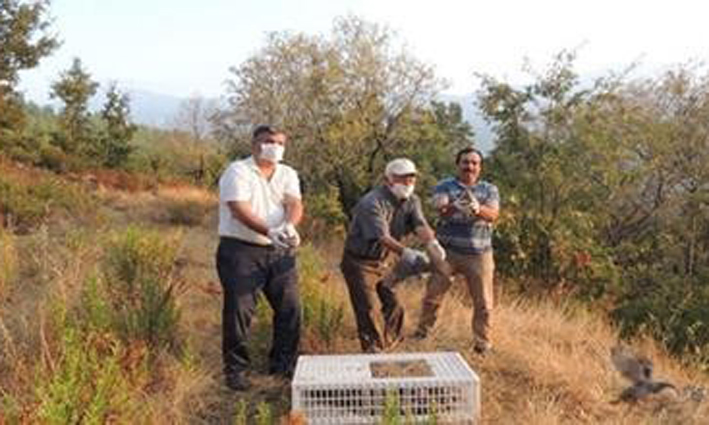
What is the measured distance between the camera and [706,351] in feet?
28.0

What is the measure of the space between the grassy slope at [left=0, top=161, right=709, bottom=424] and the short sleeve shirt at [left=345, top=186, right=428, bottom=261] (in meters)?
0.78

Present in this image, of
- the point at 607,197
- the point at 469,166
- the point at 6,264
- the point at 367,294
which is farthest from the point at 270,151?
the point at 607,197

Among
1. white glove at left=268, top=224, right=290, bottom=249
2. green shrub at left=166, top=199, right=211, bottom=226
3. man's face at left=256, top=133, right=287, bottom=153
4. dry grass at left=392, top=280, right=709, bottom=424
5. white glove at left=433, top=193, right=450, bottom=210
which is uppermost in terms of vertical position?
man's face at left=256, top=133, right=287, bottom=153

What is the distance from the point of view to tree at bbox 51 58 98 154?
91.4 ft

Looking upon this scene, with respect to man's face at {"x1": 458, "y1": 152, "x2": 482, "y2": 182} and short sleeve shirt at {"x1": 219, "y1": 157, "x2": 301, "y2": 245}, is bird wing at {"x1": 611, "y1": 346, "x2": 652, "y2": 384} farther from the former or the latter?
short sleeve shirt at {"x1": 219, "y1": 157, "x2": 301, "y2": 245}

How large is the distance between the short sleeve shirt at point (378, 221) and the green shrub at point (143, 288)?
1371 mm

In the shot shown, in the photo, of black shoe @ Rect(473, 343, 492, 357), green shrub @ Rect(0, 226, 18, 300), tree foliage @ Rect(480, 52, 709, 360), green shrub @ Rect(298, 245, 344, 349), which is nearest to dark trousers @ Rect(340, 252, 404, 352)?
green shrub @ Rect(298, 245, 344, 349)

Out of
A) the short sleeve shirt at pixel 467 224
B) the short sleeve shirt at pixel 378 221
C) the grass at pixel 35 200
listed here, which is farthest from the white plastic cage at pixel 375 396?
the grass at pixel 35 200

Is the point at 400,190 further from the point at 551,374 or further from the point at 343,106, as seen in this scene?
the point at 343,106

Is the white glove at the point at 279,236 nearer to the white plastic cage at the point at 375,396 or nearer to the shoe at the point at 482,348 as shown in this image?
the white plastic cage at the point at 375,396

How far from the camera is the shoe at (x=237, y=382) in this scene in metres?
5.34

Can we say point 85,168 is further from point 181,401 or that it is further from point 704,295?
point 181,401

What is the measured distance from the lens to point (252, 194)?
17.6ft

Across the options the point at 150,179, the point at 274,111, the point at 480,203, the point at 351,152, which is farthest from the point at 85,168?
the point at 480,203
